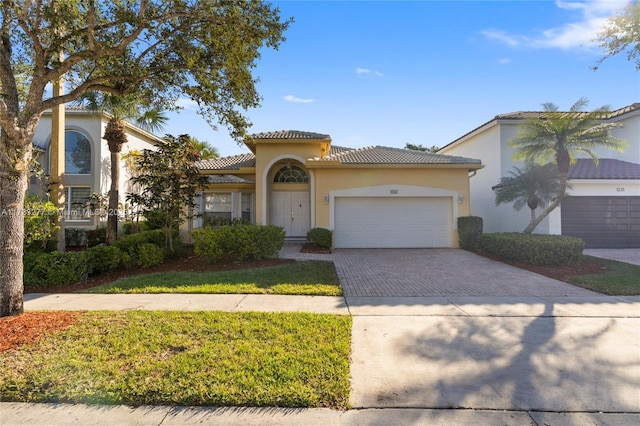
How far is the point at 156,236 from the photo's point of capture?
41.3 ft

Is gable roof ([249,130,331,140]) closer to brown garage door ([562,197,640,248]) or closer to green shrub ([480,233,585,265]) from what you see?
green shrub ([480,233,585,265])

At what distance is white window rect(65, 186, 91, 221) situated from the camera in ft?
58.0

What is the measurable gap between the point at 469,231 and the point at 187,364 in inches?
510

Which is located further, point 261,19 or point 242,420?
point 261,19

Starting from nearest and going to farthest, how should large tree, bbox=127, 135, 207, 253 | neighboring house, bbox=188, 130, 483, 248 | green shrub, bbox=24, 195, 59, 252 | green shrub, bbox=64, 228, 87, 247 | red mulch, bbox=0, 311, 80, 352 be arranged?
1. red mulch, bbox=0, 311, 80, 352
2. green shrub, bbox=24, 195, 59, 252
3. large tree, bbox=127, 135, 207, 253
4. neighboring house, bbox=188, 130, 483, 248
5. green shrub, bbox=64, 228, 87, 247

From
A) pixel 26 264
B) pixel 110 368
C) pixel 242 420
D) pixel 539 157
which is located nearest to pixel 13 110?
pixel 110 368

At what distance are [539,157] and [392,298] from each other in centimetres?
892

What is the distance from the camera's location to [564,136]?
11.1 meters

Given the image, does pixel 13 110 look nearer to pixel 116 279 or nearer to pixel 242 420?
pixel 116 279

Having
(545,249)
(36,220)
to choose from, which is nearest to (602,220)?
(545,249)

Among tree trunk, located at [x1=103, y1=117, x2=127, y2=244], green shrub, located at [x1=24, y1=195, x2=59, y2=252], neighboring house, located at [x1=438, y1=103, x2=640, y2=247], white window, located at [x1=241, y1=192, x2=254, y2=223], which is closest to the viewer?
green shrub, located at [x1=24, y1=195, x2=59, y2=252]

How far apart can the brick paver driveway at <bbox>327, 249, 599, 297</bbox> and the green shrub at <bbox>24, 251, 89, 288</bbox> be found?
261 inches

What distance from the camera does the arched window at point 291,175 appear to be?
55.3 ft

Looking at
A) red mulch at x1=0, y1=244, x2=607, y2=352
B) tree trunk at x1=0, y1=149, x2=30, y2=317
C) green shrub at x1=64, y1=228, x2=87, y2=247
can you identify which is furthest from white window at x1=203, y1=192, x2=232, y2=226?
tree trunk at x1=0, y1=149, x2=30, y2=317
